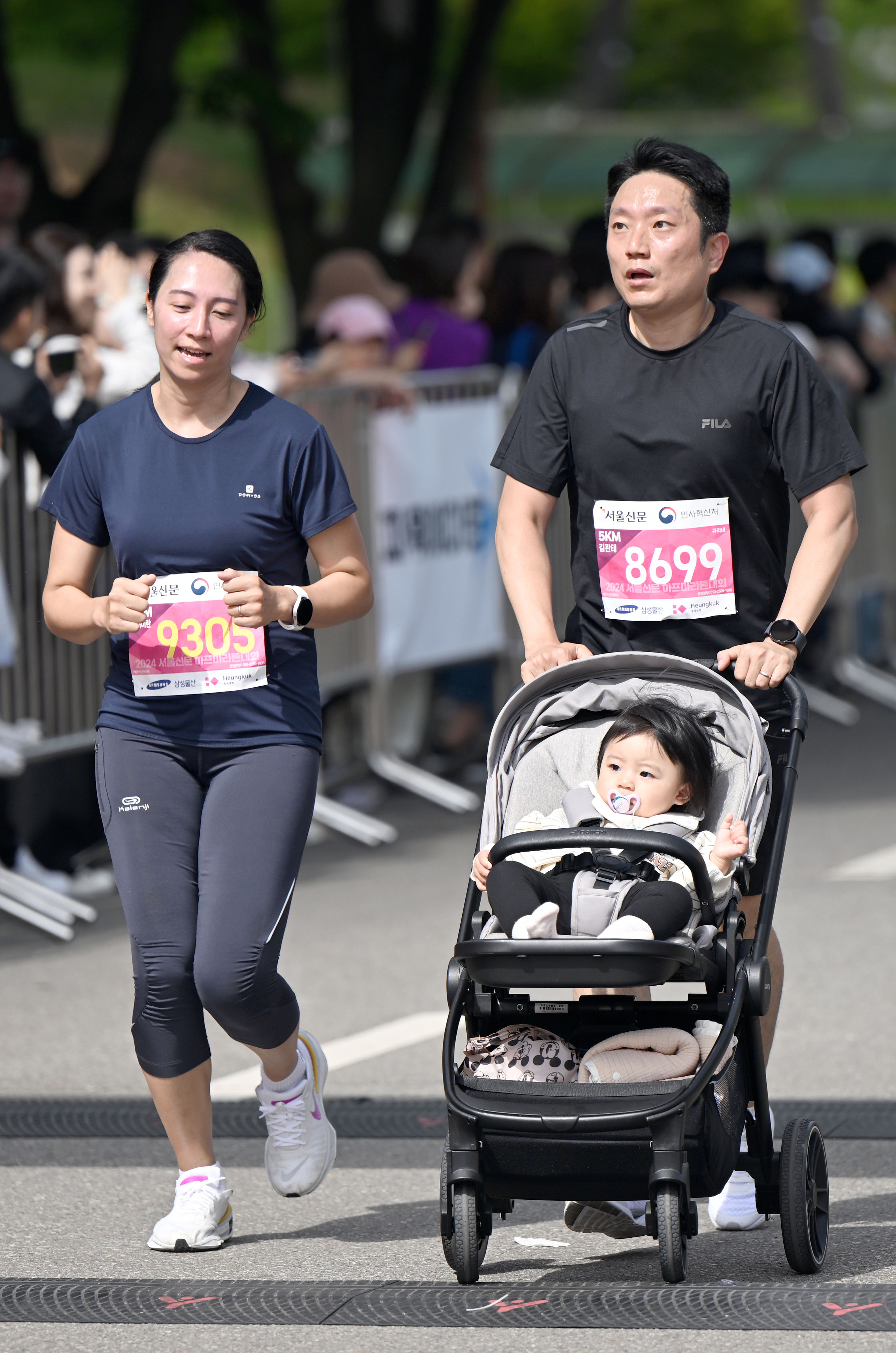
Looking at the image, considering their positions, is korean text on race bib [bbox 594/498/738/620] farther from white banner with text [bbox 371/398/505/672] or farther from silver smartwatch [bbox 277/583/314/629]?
white banner with text [bbox 371/398/505/672]

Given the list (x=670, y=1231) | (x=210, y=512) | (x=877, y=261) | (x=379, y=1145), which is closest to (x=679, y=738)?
(x=670, y=1231)

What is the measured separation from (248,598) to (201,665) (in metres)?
0.32

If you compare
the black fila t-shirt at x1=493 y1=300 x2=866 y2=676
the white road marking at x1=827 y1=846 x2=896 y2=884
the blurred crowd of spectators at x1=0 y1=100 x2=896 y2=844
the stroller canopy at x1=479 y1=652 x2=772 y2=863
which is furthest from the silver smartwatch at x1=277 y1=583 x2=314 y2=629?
Result: the white road marking at x1=827 y1=846 x2=896 y2=884

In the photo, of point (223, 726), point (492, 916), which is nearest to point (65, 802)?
point (223, 726)

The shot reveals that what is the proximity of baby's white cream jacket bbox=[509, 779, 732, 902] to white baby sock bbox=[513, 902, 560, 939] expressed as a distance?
114mm

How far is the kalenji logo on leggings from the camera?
187 inches

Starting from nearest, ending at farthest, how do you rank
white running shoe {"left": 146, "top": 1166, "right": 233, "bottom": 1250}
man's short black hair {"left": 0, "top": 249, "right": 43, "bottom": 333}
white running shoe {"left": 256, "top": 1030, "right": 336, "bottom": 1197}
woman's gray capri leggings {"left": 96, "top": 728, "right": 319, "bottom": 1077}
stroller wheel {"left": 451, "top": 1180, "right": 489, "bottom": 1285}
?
stroller wheel {"left": 451, "top": 1180, "right": 489, "bottom": 1285} < woman's gray capri leggings {"left": 96, "top": 728, "right": 319, "bottom": 1077} < white running shoe {"left": 146, "top": 1166, "right": 233, "bottom": 1250} < white running shoe {"left": 256, "top": 1030, "right": 336, "bottom": 1197} < man's short black hair {"left": 0, "top": 249, "right": 43, "bottom": 333}

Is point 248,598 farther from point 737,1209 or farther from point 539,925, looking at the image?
point 737,1209

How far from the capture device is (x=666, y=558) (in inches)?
187

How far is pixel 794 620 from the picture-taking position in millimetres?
4668

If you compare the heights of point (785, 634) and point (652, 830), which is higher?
point (785, 634)

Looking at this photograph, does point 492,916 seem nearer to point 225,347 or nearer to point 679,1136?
point 679,1136

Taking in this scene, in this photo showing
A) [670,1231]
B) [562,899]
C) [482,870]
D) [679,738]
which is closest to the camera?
[670,1231]

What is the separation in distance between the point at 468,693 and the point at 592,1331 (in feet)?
23.0
